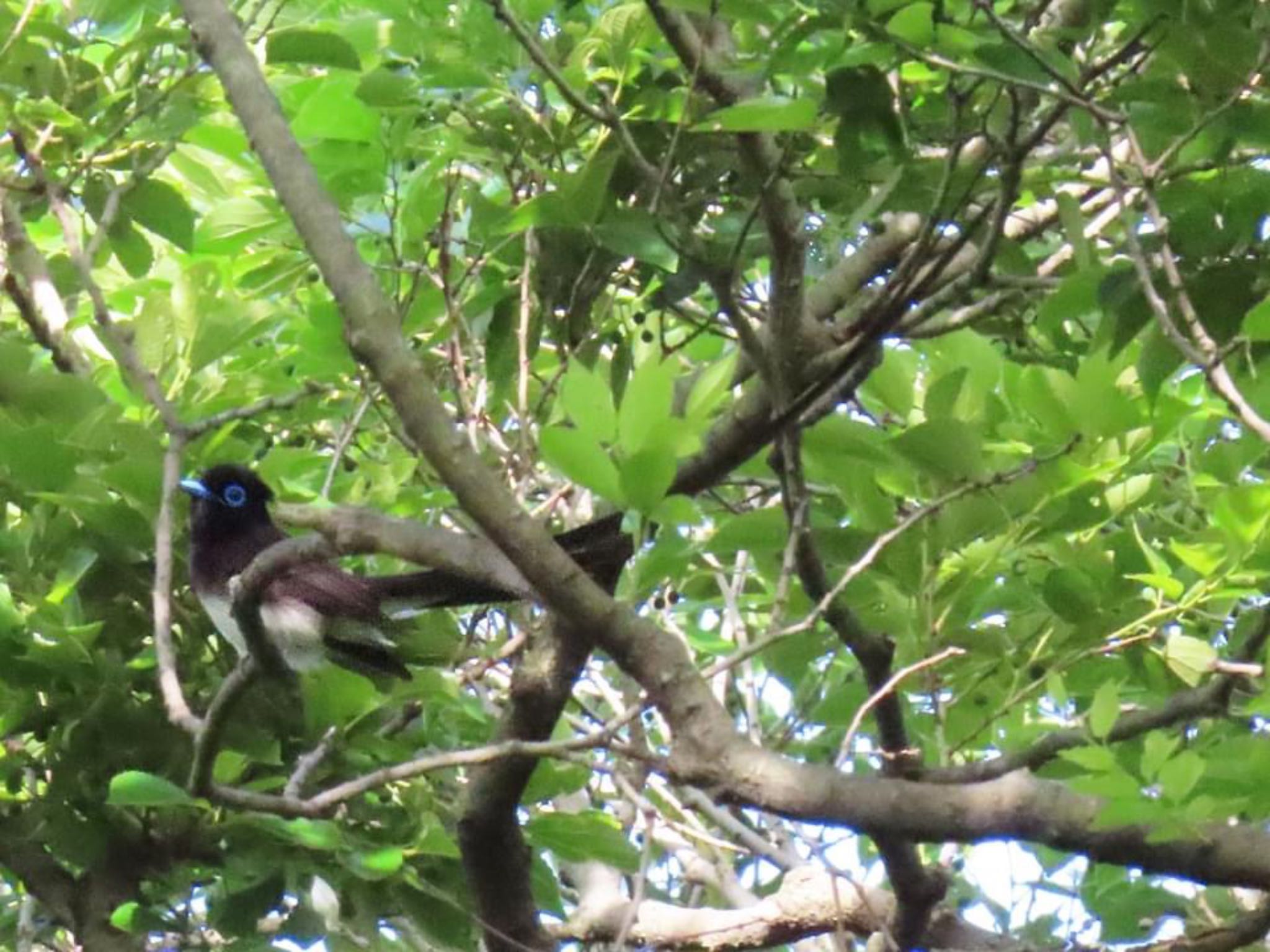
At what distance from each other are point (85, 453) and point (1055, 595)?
52.2 inches

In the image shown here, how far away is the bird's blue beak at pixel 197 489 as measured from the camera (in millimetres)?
2721

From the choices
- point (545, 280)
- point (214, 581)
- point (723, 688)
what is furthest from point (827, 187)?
point (723, 688)

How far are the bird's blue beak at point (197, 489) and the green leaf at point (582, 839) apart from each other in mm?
762

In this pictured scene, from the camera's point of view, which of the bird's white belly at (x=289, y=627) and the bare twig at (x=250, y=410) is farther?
the bird's white belly at (x=289, y=627)

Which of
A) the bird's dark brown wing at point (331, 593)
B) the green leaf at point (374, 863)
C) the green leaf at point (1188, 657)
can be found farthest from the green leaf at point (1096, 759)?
the bird's dark brown wing at point (331, 593)

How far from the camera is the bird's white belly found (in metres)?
2.52

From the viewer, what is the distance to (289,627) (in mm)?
2816

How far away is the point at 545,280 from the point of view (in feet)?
7.97

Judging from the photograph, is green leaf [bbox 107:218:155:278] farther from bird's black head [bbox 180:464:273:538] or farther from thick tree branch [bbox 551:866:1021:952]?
thick tree branch [bbox 551:866:1021:952]

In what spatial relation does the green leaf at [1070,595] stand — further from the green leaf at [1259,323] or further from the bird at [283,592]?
the bird at [283,592]

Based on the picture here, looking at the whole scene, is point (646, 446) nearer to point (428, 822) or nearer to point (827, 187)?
point (827, 187)

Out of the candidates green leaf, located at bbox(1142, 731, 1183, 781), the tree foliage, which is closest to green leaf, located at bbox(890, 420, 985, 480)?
the tree foliage

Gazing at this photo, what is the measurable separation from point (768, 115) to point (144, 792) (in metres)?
1.08

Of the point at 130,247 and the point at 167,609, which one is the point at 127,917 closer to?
the point at 167,609
